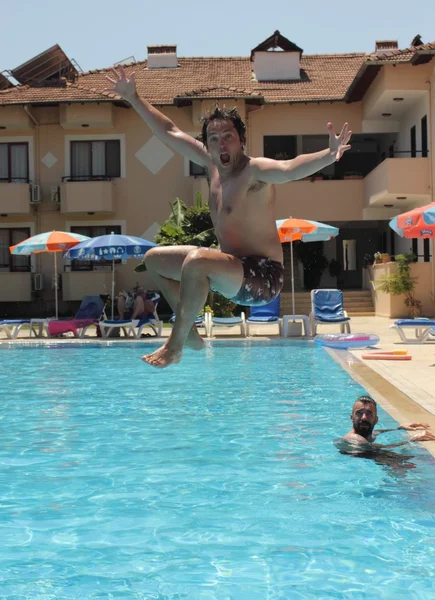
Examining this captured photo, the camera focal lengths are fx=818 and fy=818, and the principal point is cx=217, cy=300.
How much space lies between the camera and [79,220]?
28.5 meters

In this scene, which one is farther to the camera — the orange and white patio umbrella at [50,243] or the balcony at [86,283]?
the balcony at [86,283]

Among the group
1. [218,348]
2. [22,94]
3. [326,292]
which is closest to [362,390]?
[218,348]

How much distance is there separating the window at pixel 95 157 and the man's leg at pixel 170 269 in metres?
24.3

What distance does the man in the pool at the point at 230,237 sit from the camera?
178 inches

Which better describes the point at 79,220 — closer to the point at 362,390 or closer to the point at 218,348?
the point at 218,348

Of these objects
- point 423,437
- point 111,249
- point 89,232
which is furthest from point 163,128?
point 89,232

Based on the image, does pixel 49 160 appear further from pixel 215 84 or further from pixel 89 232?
pixel 215 84

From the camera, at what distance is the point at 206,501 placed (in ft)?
18.9

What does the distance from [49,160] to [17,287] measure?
467 centimetres

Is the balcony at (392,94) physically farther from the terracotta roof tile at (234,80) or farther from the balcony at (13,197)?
the balcony at (13,197)

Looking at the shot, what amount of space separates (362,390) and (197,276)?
5.87m

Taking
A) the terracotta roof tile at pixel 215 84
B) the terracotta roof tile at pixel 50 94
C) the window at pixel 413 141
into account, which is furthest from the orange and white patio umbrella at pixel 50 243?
the window at pixel 413 141

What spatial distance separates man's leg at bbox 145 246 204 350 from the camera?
4770mm

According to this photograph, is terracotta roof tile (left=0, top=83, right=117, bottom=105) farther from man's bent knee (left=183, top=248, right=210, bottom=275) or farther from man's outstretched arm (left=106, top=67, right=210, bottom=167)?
man's bent knee (left=183, top=248, right=210, bottom=275)
